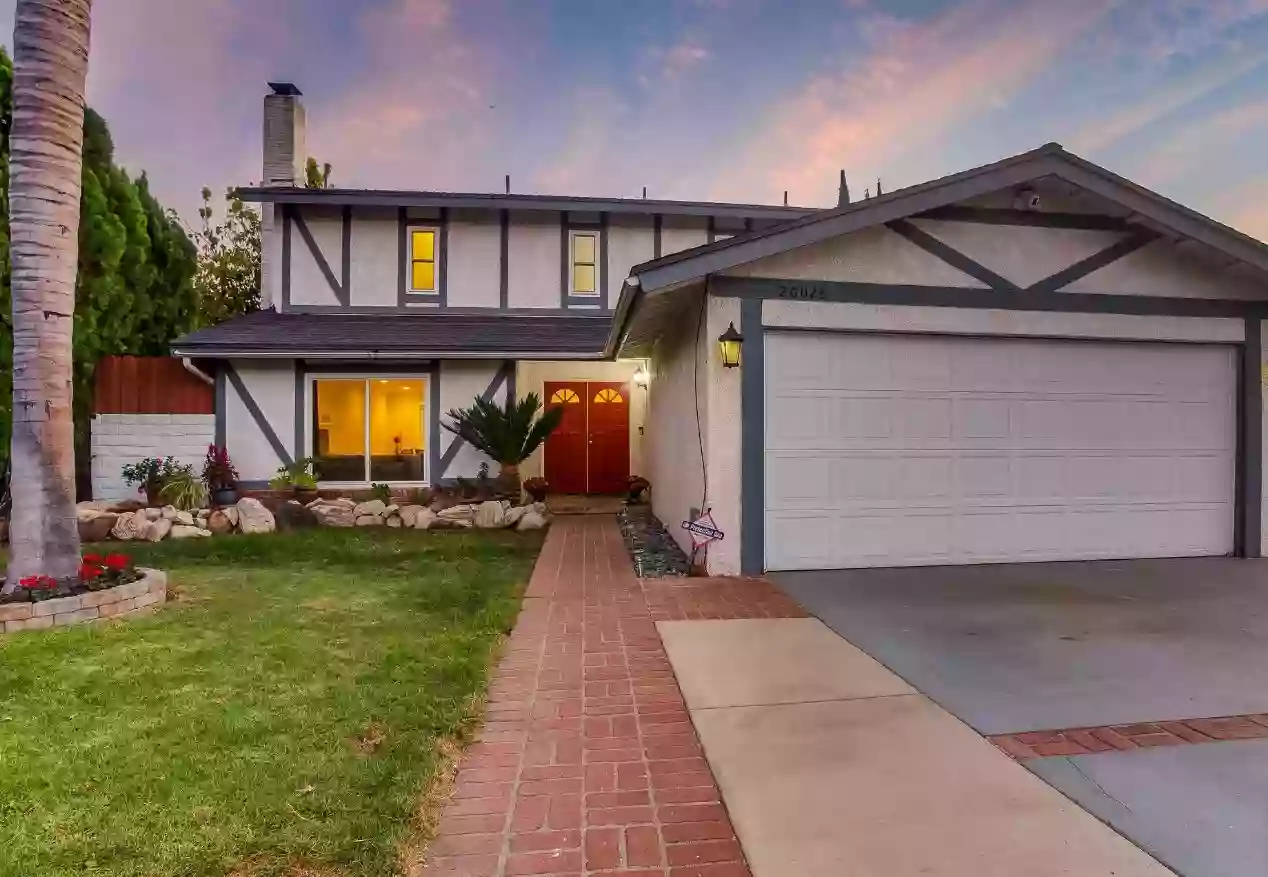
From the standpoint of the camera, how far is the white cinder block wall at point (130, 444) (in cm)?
1032

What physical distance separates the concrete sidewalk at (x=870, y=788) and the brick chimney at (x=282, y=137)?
13.0m

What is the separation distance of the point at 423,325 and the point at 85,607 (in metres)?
7.64

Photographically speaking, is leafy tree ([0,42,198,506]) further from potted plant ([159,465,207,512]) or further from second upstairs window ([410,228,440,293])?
second upstairs window ([410,228,440,293])

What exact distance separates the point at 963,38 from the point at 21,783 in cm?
1148

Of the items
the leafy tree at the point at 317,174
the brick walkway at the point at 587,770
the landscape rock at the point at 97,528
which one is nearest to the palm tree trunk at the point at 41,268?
the brick walkway at the point at 587,770

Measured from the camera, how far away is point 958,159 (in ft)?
38.8

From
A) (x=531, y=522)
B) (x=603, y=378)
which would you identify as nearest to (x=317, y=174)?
(x=603, y=378)

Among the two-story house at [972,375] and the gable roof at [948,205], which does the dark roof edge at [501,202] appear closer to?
the two-story house at [972,375]

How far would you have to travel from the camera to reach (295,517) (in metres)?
9.25

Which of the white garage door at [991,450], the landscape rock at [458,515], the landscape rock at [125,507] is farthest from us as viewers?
the landscape rock at [458,515]

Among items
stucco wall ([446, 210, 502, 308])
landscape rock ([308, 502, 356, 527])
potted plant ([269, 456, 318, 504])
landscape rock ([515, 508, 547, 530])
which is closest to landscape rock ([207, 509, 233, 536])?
landscape rock ([308, 502, 356, 527])

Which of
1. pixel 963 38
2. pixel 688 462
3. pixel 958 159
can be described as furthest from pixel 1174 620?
pixel 958 159

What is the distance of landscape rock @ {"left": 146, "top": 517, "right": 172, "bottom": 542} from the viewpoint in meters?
8.26

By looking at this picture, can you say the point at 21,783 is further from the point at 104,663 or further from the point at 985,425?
the point at 985,425
